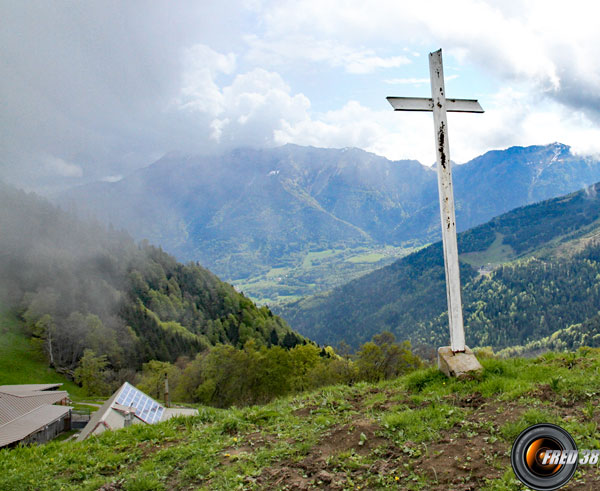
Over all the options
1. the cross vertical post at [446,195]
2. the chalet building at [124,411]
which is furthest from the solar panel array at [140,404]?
the cross vertical post at [446,195]

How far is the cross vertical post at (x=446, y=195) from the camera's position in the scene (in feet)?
31.6

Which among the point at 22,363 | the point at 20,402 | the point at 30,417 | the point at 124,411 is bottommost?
the point at 22,363

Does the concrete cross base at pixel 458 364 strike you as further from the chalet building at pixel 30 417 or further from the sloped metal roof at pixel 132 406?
the chalet building at pixel 30 417

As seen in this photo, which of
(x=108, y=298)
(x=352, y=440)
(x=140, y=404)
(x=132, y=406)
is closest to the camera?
(x=352, y=440)

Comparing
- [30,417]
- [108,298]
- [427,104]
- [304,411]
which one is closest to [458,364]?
[304,411]

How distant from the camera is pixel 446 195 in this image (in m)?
9.66

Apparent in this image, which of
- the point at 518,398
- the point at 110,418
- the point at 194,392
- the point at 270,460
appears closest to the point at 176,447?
the point at 270,460

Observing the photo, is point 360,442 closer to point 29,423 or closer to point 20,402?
point 29,423

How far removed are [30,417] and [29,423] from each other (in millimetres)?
1657

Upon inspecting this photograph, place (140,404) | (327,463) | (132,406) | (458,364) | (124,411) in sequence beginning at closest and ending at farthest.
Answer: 1. (327,463)
2. (458,364)
3. (124,411)
4. (132,406)
5. (140,404)

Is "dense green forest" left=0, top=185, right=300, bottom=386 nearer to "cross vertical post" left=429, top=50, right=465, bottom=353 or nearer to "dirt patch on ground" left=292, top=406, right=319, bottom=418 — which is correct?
"dirt patch on ground" left=292, top=406, right=319, bottom=418

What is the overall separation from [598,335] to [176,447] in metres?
202

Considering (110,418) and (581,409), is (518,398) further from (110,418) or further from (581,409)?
(110,418)

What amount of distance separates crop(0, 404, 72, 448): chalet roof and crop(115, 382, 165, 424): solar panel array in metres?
10.0
